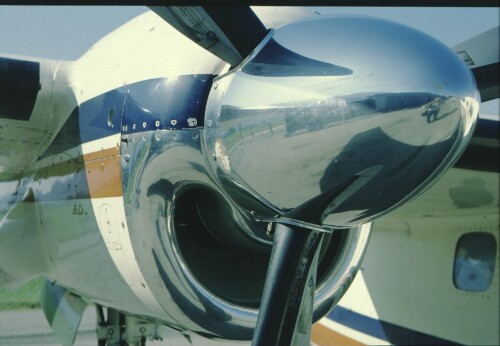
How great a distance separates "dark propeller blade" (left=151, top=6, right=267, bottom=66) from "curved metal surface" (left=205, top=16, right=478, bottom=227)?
0.15 meters

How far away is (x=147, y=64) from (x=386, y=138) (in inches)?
45.2

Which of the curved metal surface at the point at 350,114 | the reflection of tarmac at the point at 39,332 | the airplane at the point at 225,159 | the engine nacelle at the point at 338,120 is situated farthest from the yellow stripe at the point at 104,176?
the curved metal surface at the point at 350,114

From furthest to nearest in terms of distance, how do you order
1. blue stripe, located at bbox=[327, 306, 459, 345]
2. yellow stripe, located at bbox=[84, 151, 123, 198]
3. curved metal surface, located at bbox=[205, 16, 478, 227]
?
blue stripe, located at bbox=[327, 306, 459, 345] < yellow stripe, located at bbox=[84, 151, 123, 198] < curved metal surface, located at bbox=[205, 16, 478, 227]

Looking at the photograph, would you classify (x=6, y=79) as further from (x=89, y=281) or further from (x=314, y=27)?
(x=314, y=27)

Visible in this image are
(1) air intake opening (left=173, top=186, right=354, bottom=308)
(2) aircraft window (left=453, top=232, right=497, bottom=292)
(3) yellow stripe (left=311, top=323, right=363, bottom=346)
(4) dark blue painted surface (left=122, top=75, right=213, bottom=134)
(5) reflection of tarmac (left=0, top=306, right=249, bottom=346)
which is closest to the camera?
(4) dark blue painted surface (left=122, top=75, right=213, bottom=134)

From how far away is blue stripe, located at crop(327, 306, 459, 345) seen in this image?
4703 millimetres

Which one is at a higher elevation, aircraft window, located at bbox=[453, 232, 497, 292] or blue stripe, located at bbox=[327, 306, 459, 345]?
aircraft window, located at bbox=[453, 232, 497, 292]

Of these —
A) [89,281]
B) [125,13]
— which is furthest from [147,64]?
[89,281]

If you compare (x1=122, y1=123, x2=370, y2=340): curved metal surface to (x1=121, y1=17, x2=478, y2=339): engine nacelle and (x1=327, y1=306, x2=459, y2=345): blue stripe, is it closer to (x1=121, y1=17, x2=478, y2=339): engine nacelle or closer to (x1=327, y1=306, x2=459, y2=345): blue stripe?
(x1=121, y1=17, x2=478, y2=339): engine nacelle

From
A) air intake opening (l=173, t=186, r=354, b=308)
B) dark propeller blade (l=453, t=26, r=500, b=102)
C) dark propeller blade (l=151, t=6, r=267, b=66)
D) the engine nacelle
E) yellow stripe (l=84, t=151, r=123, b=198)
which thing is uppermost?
dark propeller blade (l=453, t=26, r=500, b=102)

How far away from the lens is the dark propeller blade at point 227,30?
2.21 metres

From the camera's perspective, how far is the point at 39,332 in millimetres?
5363

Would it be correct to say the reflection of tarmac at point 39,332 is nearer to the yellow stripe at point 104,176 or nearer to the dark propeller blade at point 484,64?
the yellow stripe at point 104,176

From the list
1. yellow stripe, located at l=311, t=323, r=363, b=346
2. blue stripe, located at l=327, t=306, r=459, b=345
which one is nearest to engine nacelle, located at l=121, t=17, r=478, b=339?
yellow stripe, located at l=311, t=323, r=363, b=346
